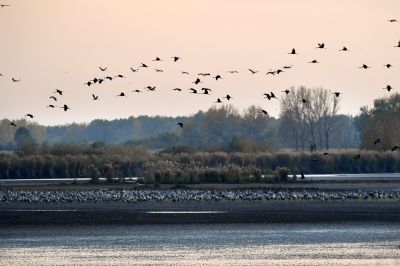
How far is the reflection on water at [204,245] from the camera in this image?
41750mm

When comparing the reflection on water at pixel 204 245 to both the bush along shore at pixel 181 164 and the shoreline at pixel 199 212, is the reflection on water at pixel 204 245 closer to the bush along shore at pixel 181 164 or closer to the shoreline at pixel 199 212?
the shoreline at pixel 199 212

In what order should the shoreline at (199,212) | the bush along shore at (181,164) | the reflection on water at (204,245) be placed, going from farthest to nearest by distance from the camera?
the bush along shore at (181,164) < the shoreline at (199,212) < the reflection on water at (204,245)

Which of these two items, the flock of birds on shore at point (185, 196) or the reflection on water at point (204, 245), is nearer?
the reflection on water at point (204, 245)

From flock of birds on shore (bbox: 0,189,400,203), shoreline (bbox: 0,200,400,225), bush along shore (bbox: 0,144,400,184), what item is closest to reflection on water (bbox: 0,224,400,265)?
shoreline (bbox: 0,200,400,225)

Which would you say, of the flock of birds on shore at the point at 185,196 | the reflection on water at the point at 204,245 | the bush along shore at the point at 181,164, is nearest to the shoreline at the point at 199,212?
the flock of birds on shore at the point at 185,196

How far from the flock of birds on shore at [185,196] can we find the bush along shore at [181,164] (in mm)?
14316

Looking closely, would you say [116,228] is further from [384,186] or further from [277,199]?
[384,186]

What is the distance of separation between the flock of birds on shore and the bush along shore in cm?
1432

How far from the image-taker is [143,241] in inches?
1887

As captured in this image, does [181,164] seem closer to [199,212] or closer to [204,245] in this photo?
[199,212]

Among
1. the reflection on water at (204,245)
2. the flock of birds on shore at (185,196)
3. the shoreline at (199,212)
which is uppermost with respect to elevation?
the flock of birds on shore at (185,196)

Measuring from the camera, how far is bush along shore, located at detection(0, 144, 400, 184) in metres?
90.6

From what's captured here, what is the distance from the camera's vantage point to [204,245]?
4616 centimetres

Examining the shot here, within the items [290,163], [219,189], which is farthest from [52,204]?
[290,163]
